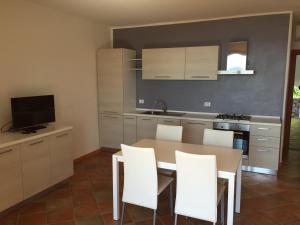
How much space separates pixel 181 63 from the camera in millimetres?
4711

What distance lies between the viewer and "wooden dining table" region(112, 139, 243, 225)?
7.59ft

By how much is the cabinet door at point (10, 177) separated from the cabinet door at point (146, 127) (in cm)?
241

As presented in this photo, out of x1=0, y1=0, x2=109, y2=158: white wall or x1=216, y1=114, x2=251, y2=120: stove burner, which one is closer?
x1=0, y1=0, x2=109, y2=158: white wall

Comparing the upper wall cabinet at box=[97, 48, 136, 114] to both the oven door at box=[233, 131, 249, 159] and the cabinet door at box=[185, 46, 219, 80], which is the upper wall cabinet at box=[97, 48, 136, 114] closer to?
the cabinet door at box=[185, 46, 219, 80]

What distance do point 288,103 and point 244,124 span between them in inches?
60.3

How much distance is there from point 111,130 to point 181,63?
1.93m

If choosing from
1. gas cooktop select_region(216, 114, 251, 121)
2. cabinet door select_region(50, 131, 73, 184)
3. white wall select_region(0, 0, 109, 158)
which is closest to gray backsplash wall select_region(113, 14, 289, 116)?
gas cooktop select_region(216, 114, 251, 121)

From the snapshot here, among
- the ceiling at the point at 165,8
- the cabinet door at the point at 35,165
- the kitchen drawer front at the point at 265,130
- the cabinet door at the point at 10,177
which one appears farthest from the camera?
the kitchen drawer front at the point at 265,130

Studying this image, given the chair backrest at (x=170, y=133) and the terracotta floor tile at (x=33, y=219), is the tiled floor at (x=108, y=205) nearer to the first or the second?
the terracotta floor tile at (x=33, y=219)

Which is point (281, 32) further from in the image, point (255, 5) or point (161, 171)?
point (161, 171)

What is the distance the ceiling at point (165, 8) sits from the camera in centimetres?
358

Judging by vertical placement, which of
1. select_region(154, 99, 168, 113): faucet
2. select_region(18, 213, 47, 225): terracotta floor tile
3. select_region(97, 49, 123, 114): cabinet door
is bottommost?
select_region(18, 213, 47, 225): terracotta floor tile

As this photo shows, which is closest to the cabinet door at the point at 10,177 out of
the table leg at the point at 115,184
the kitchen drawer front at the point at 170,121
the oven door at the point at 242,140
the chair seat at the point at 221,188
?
the table leg at the point at 115,184

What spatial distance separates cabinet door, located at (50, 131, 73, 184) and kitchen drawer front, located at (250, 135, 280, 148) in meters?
2.85
